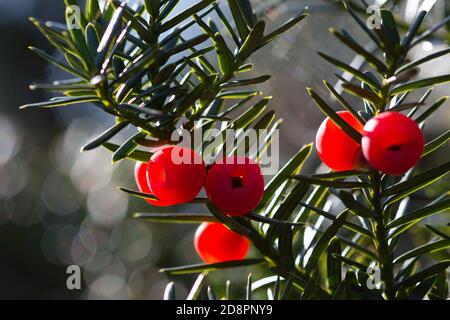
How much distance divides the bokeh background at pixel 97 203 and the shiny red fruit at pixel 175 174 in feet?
2.26

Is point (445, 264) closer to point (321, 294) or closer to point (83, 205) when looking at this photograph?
point (321, 294)

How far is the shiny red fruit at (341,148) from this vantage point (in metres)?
0.47

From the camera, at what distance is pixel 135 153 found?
518 millimetres

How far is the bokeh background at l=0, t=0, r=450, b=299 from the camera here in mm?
1383

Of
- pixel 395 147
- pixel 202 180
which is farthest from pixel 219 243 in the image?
pixel 395 147

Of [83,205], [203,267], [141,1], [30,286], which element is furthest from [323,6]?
[30,286]

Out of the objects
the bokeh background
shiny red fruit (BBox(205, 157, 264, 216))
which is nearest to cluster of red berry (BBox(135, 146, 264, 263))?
shiny red fruit (BBox(205, 157, 264, 216))

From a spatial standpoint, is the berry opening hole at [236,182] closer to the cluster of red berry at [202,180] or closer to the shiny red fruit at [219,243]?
the cluster of red berry at [202,180]

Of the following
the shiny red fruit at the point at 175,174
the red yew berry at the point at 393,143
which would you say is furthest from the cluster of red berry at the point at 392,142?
the shiny red fruit at the point at 175,174

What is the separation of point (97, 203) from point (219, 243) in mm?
1132

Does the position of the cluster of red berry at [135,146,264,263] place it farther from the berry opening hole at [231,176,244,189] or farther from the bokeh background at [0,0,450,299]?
the bokeh background at [0,0,450,299]

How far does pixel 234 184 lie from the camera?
458 millimetres

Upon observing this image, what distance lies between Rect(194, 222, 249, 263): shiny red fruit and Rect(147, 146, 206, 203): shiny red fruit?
0.31ft

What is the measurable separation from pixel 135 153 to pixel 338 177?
0.17m
